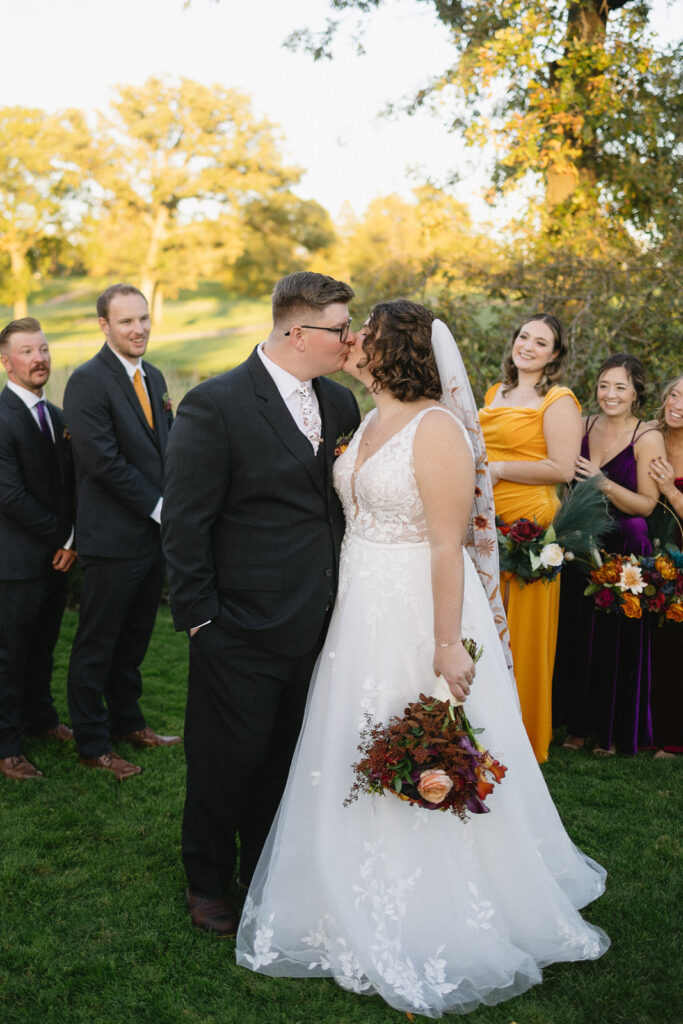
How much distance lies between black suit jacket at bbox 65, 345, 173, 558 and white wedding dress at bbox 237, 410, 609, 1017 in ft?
5.73

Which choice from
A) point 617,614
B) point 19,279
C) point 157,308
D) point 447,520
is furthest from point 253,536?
point 157,308

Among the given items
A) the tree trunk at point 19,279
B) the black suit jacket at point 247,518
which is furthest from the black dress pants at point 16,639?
the tree trunk at point 19,279

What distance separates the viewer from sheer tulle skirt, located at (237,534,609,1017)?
272cm

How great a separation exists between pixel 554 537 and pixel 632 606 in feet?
2.01

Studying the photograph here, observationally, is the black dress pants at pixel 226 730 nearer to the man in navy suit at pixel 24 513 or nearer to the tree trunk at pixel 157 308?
the man in navy suit at pixel 24 513

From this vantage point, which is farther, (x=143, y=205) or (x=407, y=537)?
(x=143, y=205)

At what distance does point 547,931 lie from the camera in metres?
2.87

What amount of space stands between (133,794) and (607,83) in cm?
784

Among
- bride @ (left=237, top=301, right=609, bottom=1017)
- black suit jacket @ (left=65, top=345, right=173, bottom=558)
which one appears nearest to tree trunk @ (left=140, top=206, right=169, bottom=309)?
black suit jacket @ (left=65, top=345, right=173, bottom=558)

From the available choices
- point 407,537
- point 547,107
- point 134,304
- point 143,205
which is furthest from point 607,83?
point 143,205

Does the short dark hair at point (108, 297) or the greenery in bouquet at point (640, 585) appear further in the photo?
the greenery in bouquet at point (640, 585)

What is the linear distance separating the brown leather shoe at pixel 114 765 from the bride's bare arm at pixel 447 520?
240 centimetres

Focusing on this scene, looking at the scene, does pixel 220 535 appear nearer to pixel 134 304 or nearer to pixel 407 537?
pixel 407 537

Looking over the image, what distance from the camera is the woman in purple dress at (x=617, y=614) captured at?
4824 millimetres
